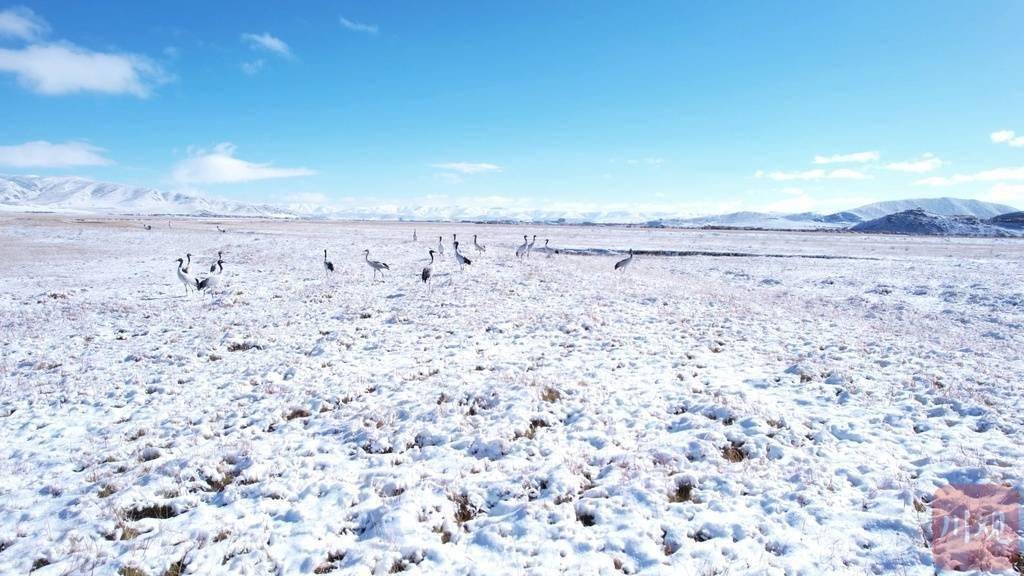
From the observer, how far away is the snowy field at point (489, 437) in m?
5.86

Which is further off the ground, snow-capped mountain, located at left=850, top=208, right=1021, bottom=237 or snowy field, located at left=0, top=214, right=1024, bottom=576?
snow-capped mountain, located at left=850, top=208, right=1021, bottom=237

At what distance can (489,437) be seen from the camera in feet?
27.7

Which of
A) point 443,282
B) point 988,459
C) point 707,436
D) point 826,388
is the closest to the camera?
point 988,459

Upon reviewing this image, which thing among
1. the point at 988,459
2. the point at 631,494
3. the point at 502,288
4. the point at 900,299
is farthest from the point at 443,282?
the point at 900,299

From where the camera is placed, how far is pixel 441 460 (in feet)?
25.8

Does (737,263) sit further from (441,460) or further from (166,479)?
(166,479)

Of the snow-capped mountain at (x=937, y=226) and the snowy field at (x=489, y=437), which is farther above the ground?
the snow-capped mountain at (x=937, y=226)

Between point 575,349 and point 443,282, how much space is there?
12.6 meters

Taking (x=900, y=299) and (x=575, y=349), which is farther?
(x=900, y=299)

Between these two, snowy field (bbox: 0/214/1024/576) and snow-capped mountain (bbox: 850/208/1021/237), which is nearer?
snowy field (bbox: 0/214/1024/576)

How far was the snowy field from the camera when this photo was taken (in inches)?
231

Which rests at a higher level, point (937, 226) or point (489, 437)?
point (937, 226)

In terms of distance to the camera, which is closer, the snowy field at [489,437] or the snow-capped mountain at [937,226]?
the snowy field at [489,437]

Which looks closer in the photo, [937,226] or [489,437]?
[489,437]
